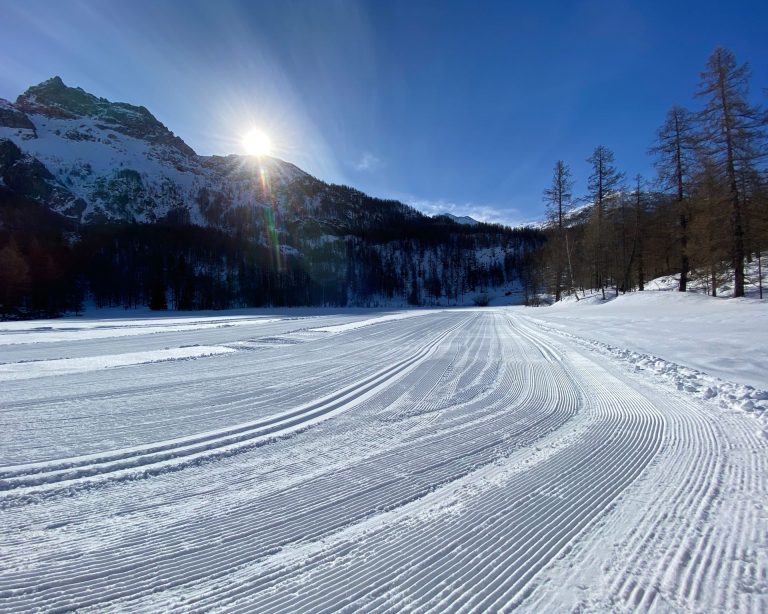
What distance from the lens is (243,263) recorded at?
11450 cm

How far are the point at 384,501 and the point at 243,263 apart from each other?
12292cm

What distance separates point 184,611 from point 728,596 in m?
2.55

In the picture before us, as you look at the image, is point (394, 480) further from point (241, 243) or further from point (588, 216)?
point (241, 243)

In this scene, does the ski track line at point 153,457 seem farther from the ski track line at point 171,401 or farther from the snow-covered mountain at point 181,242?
the snow-covered mountain at point 181,242

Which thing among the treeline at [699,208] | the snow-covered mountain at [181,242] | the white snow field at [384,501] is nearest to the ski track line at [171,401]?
the white snow field at [384,501]

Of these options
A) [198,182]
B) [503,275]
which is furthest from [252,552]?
[198,182]

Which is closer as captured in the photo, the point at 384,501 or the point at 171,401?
the point at 384,501

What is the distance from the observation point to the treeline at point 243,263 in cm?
5912

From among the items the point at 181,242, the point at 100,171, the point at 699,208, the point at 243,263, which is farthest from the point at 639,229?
the point at 100,171

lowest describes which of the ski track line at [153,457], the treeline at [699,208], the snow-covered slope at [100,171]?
the ski track line at [153,457]

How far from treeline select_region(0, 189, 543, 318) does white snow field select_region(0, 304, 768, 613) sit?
59.0 meters

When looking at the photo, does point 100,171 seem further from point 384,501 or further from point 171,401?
point 384,501

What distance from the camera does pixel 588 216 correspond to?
3275cm

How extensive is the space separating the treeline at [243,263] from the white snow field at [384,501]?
58990 mm
